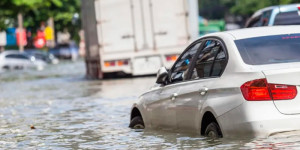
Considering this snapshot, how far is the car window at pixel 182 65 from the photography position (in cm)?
1020

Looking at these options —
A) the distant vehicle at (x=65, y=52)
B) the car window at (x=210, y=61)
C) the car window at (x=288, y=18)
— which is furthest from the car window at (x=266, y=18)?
the distant vehicle at (x=65, y=52)

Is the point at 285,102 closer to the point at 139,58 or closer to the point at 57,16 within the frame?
the point at 139,58

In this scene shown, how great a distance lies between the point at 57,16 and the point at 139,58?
63567 mm

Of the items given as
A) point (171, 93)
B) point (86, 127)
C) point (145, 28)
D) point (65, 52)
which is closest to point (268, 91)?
point (171, 93)

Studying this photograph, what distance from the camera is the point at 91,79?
1252 inches

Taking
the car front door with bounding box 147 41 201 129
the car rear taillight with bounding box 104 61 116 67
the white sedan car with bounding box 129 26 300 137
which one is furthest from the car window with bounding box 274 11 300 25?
the car rear taillight with bounding box 104 61 116 67

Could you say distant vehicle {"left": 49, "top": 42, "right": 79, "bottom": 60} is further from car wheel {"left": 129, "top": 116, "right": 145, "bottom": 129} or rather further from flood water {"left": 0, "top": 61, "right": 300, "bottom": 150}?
car wheel {"left": 129, "top": 116, "right": 145, "bottom": 129}

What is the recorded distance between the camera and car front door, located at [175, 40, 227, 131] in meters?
9.32

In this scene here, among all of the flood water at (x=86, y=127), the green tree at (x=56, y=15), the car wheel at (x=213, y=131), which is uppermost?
the green tree at (x=56, y=15)

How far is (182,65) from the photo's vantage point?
410 inches

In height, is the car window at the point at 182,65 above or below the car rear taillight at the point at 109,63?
above

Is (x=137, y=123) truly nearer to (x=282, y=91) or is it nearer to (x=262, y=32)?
(x=262, y=32)

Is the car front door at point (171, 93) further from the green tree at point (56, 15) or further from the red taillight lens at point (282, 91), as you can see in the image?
the green tree at point (56, 15)

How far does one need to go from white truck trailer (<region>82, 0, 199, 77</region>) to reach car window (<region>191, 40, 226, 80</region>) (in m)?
18.1
